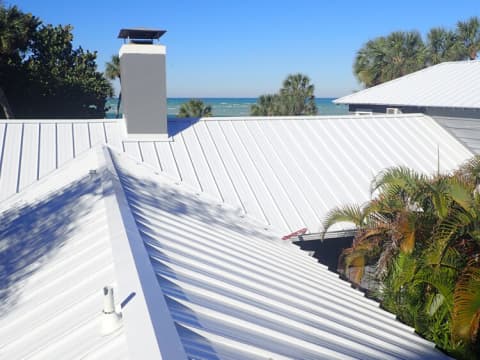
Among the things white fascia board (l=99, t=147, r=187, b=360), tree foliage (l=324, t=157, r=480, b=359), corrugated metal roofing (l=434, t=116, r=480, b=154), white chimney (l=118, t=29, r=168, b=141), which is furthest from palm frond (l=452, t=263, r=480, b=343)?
white chimney (l=118, t=29, r=168, b=141)

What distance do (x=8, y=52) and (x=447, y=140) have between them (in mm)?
25385

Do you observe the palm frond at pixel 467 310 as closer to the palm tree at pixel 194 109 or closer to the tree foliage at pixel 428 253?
the tree foliage at pixel 428 253

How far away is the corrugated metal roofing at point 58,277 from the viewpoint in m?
3.01

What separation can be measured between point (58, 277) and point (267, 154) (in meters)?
7.05

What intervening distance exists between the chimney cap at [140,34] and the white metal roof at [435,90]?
25.1ft

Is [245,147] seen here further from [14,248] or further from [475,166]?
[14,248]

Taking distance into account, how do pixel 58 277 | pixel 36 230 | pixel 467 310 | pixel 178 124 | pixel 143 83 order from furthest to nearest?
pixel 178 124 < pixel 143 83 < pixel 36 230 < pixel 467 310 < pixel 58 277

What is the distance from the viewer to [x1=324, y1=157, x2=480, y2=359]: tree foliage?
5980mm

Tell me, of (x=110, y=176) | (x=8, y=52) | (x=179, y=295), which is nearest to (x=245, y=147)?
(x=110, y=176)

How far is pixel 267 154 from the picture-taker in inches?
418

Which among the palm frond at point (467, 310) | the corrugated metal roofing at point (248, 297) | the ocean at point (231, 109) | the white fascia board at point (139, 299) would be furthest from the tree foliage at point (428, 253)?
the ocean at point (231, 109)

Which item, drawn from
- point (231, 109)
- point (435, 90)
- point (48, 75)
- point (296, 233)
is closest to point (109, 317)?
point (296, 233)

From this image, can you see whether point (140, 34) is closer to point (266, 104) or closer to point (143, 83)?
point (143, 83)

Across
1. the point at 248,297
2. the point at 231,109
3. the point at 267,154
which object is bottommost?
the point at 248,297
